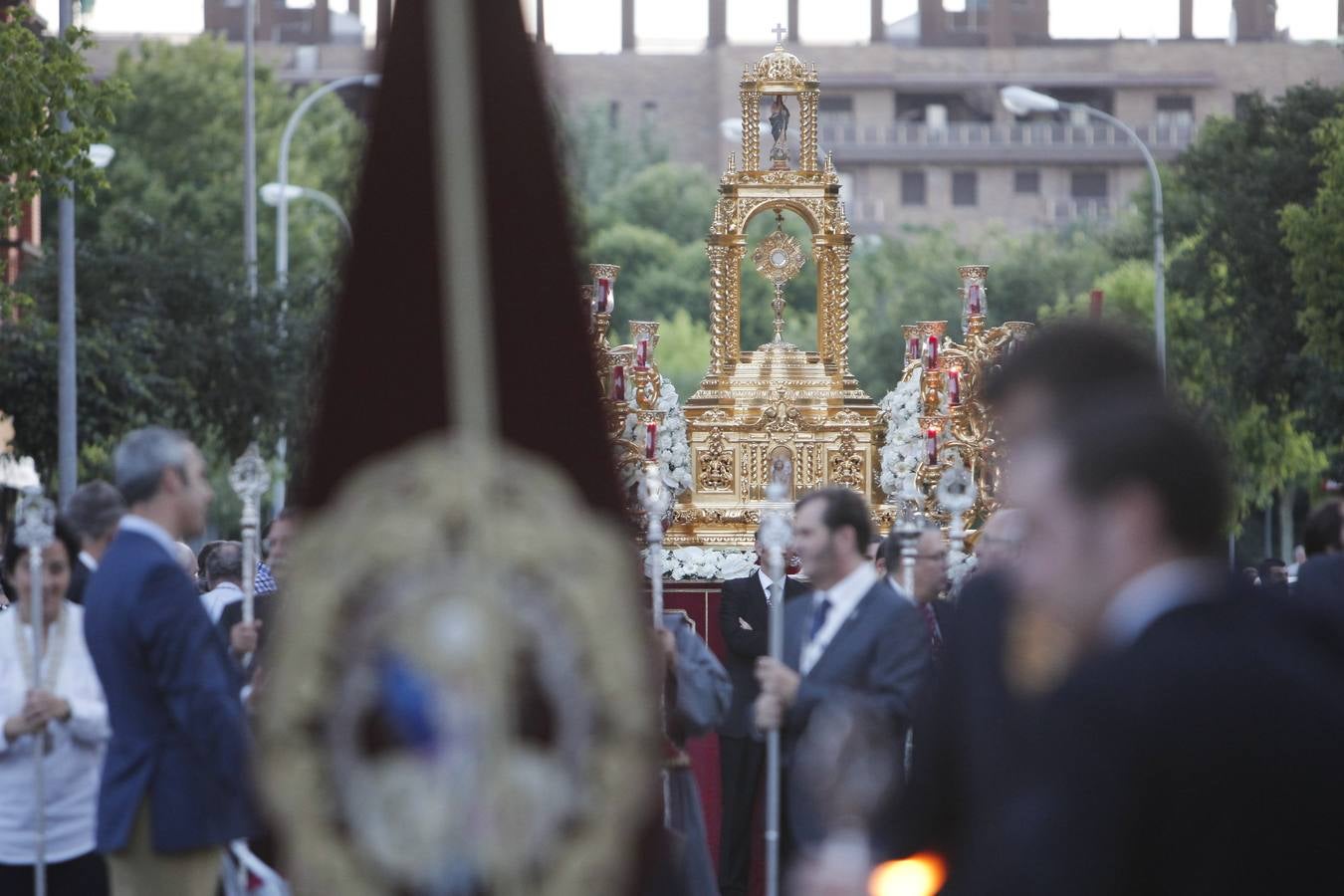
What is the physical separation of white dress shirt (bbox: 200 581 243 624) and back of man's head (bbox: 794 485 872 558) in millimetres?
2749

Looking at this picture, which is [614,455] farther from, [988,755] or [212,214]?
[212,214]

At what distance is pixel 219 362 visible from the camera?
102 feet

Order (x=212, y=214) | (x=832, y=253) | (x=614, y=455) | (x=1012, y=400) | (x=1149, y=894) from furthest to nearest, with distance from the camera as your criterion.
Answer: (x=212, y=214), (x=832, y=253), (x=614, y=455), (x=1012, y=400), (x=1149, y=894)

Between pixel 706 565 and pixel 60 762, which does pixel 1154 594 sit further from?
pixel 706 565

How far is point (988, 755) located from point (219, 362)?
27.3 metres

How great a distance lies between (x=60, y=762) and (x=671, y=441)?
8.12m

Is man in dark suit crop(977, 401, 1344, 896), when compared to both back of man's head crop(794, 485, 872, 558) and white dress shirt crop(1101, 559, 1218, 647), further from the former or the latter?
back of man's head crop(794, 485, 872, 558)

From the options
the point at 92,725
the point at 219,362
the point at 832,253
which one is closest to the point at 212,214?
the point at 219,362

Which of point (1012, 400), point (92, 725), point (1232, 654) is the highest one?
point (1012, 400)

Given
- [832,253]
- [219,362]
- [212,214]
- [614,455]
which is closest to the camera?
[614,455]

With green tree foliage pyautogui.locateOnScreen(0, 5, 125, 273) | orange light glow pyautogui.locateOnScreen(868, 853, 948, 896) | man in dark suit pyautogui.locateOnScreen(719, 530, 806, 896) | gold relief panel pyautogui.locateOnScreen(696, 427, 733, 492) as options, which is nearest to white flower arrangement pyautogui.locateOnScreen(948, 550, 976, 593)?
man in dark suit pyautogui.locateOnScreen(719, 530, 806, 896)

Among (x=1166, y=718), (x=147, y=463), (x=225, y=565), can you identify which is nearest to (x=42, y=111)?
Answer: (x=225, y=565)

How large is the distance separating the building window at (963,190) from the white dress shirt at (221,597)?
246 ft

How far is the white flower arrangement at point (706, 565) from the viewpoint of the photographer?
584 inches
